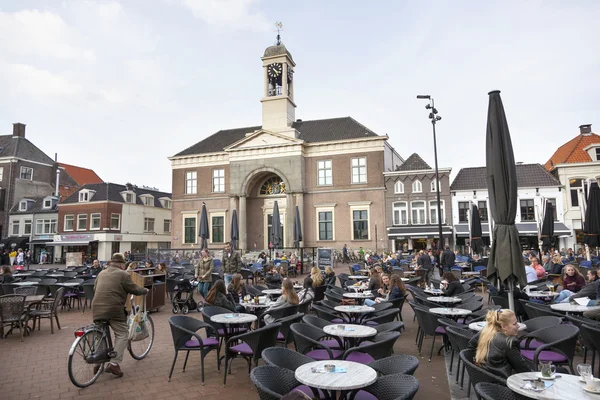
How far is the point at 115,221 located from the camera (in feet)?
125

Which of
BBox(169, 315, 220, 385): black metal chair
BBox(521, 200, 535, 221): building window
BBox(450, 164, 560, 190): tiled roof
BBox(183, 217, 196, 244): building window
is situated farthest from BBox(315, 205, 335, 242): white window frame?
BBox(169, 315, 220, 385): black metal chair

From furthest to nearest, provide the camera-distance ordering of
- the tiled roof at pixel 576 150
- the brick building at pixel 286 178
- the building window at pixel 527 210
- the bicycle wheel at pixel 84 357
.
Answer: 1. the brick building at pixel 286 178
2. the tiled roof at pixel 576 150
3. the building window at pixel 527 210
4. the bicycle wheel at pixel 84 357

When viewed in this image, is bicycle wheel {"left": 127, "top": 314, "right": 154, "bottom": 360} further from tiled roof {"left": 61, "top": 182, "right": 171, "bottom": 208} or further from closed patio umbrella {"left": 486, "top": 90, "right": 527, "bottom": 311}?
tiled roof {"left": 61, "top": 182, "right": 171, "bottom": 208}

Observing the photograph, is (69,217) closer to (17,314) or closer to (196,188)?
(196,188)

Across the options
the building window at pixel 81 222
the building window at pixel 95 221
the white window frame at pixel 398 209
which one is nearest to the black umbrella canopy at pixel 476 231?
the white window frame at pixel 398 209

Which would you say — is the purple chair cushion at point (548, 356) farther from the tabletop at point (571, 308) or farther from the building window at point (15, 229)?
the building window at point (15, 229)

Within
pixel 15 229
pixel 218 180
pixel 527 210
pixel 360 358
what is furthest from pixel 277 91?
pixel 360 358

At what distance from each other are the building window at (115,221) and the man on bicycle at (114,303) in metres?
A: 35.3

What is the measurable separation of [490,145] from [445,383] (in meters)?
3.63

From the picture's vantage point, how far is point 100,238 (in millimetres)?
37281

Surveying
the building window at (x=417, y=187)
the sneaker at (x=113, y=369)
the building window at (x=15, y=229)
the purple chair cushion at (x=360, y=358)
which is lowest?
the sneaker at (x=113, y=369)

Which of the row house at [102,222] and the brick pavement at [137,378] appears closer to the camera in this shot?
the brick pavement at [137,378]

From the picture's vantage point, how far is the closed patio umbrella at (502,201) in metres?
5.79

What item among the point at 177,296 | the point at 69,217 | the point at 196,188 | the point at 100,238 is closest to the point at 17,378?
the point at 177,296
